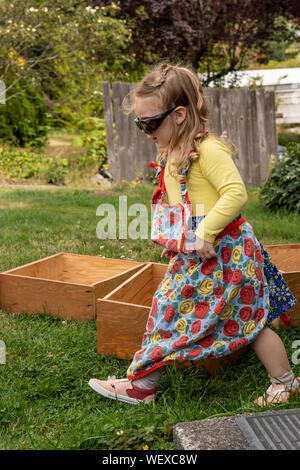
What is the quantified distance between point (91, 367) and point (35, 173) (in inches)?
343

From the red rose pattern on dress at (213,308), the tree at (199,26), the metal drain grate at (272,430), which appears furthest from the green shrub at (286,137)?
the metal drain grate at (272,430)

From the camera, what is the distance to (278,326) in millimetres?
3166

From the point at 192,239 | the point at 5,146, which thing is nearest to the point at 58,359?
the point at 192,239

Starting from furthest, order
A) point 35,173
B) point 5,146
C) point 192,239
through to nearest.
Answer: point 5,146 < point 35,173 < point 192,239

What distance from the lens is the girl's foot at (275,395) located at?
226 cm

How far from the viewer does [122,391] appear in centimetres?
250

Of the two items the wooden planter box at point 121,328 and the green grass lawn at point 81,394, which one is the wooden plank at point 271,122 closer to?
the green grass lawn at point 81,394

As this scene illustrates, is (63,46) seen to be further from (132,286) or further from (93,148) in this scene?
(132,286)

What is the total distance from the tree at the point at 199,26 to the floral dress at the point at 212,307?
35.9ft

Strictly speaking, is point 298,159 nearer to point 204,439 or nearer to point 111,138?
point 111,138

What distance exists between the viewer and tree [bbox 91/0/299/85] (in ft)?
41.4

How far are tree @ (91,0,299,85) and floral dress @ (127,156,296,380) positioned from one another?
1095 cm

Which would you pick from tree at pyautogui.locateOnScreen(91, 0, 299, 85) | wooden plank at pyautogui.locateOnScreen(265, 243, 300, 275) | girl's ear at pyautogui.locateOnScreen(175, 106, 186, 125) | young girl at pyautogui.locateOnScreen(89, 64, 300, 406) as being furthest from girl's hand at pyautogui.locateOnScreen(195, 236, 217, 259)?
tree at pyautogui.locateOnScreen(91, 0, 299, 85)

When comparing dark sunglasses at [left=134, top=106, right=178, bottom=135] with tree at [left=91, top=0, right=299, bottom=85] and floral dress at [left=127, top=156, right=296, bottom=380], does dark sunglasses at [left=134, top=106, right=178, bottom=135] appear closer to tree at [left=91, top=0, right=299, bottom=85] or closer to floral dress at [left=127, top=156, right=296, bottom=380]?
floral dress at [left=127, top=156, right=296, bottom=380]
